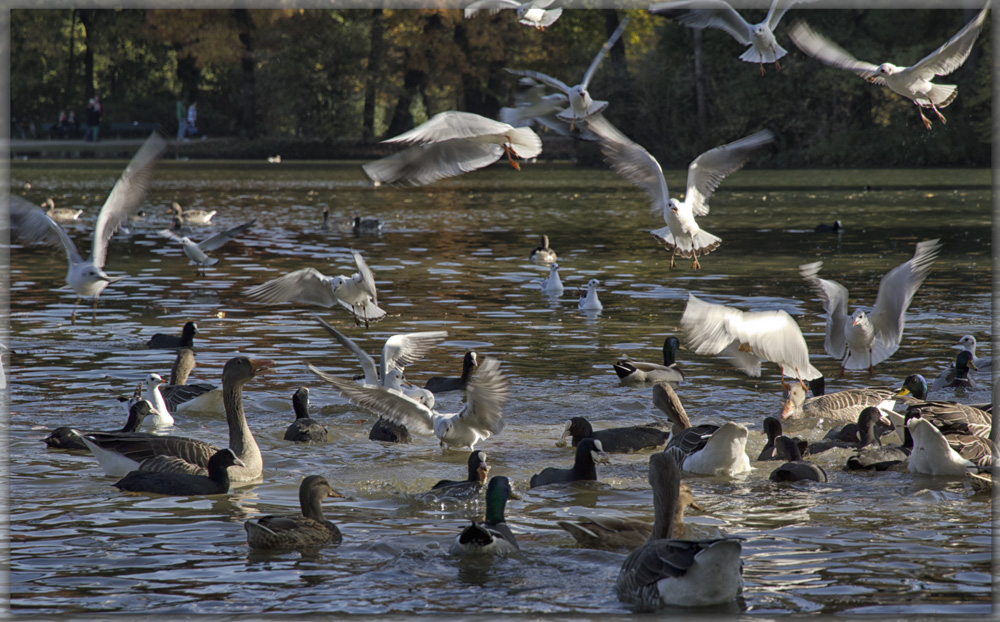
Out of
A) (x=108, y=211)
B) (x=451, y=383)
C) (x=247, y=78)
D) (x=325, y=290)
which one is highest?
(x=247, y=78)

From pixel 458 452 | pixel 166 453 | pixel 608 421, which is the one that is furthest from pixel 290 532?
pixel 608 421

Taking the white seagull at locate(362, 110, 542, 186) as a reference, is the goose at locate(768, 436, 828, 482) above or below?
Result: below

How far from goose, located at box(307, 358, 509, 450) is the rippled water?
10.8 inches

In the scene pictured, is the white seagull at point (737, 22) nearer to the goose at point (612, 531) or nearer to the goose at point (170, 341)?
the goose at point (170, 341)

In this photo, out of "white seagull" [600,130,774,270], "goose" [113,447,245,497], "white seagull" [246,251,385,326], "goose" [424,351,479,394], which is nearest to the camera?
"goose" [113,447,245,497]

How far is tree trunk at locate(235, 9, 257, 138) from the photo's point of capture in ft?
229

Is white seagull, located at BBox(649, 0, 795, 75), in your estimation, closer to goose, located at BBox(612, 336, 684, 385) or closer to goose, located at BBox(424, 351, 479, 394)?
goose, located at BBox(612, 336, 684, 385)

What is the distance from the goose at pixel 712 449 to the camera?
8664 mm

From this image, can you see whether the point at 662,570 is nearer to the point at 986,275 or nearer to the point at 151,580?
the point at 151,580

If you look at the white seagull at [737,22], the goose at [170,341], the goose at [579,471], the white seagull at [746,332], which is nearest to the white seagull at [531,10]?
the white seagull at [737,22]

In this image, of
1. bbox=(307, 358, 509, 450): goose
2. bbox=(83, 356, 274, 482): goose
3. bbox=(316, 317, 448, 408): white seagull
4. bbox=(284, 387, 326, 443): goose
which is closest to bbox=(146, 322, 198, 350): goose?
bbox=(316, 317, 448, 408): white seagull

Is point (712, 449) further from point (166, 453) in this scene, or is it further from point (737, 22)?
point (737, 22)

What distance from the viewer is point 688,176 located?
42.3 feet

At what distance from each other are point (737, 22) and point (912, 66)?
263 centimetres
